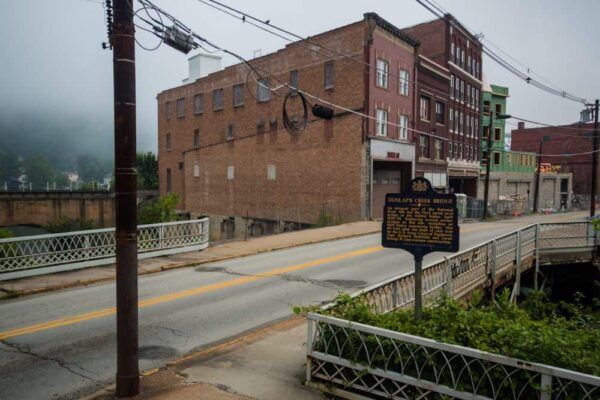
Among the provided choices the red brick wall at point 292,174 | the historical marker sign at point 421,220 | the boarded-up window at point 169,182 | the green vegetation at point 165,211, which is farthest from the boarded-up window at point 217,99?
the historical marker sign at point 421,220

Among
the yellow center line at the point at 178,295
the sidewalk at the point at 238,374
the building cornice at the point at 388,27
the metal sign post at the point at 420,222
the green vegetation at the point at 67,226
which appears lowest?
the green vegetation at the point at 67,226

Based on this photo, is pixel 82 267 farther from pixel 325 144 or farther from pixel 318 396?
pixel 325 144

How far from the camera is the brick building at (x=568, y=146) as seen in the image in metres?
77.8

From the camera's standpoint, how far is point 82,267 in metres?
15.1

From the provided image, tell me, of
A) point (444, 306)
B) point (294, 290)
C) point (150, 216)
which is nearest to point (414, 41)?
point (150, 216)

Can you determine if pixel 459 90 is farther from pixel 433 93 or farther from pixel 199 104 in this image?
pixel 199 104

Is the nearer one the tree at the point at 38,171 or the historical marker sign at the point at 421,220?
the historical marker sign at the point at 421,220

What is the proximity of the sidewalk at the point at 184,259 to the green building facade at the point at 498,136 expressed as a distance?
34.8 m

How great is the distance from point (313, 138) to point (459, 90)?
21.4 meters

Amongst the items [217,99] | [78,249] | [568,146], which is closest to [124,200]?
[78,249]

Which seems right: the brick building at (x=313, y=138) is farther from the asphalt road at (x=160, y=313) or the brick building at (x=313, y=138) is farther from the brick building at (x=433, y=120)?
the asphalt road at (x=160, y=313)

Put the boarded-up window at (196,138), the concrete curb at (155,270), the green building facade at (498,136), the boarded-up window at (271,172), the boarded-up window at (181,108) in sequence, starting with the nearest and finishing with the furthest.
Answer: the concrete curb at (155,270), the boarded-up window at (271,172), the boarded-up window at (196,138), the boarded-up window at (181,108), the green building facade at (498,136)

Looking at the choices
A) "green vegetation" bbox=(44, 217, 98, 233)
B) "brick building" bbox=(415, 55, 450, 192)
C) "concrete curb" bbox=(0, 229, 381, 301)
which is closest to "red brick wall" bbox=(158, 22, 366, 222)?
"brick building" bbox=(415, 55, 450, 192)

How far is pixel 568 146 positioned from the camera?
8175cm
